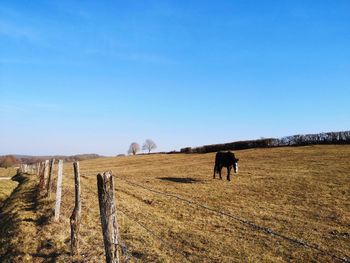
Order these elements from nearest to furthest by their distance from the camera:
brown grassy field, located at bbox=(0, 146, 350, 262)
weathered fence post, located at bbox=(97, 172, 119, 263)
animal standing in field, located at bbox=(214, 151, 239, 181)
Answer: weathered fence post, located at bbox=(97, 172, 119, 263), brown grassy field, located at bbox=(0, 146, 350, 262), animal standing in field, located at bbox=(214, 151, 239, 181)

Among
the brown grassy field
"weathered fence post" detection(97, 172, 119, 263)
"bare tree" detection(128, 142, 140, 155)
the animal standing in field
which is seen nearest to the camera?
"weathered fence post" detection(97, 172, 119, 263)

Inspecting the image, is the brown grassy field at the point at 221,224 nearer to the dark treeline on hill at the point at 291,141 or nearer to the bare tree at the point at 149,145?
the dark treeline on hill at the point at 291,141

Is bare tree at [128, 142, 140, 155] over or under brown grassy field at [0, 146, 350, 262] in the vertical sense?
over

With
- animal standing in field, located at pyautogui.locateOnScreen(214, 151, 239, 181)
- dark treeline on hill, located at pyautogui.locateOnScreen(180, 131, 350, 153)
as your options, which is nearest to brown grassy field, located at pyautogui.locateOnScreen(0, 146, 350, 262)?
animal standing in field, located at pyautogui.locateOnScreen(214, 151, 239, 181)

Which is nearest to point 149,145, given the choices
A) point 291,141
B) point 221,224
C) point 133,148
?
point 133,148

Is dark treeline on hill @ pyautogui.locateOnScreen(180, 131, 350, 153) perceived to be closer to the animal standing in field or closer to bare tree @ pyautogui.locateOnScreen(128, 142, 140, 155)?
the animal standing in field

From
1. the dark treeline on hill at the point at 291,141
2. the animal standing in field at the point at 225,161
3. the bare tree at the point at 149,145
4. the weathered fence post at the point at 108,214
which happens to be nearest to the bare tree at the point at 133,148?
the bare tree at the point at 149,145

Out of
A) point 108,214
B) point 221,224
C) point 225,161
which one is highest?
point 225,161

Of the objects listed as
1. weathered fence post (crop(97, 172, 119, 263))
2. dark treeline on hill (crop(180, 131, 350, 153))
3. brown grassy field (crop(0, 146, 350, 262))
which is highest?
dark treeline on hill (crop(180, 131, 350, 153))

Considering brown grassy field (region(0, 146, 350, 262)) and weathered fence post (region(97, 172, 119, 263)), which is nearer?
weathered fence post (region(97, 172, 119, 263))

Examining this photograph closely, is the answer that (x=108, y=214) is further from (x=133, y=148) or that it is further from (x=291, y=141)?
(x=133, y=148)

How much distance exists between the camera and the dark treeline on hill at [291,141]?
167 ft

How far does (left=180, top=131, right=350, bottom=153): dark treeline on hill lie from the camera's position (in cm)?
5075

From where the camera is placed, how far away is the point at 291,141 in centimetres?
5828
